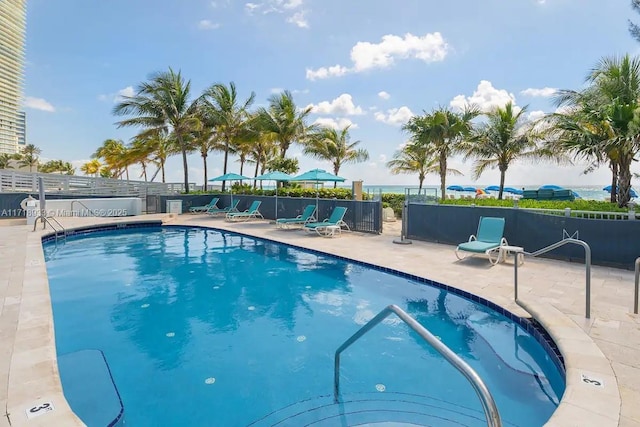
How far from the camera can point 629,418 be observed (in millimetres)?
2307

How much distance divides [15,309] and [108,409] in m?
2.39

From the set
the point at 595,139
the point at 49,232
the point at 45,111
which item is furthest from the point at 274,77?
the point at 45,111

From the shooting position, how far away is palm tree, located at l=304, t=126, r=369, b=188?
23.0 meters

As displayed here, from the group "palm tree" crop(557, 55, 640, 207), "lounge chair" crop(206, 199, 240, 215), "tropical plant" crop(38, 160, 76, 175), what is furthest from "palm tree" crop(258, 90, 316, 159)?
"tropical plant" crop(38, 160, 76, 175)

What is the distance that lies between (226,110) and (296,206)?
31.4ft

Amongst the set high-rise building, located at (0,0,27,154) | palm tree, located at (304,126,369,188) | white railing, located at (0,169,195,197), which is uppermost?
high-rise building, located at (0,0,27,154)

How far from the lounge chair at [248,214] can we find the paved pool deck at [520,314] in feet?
23.6

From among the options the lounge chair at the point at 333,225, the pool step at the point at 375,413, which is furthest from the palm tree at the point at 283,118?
the pool step at the point at 375,413

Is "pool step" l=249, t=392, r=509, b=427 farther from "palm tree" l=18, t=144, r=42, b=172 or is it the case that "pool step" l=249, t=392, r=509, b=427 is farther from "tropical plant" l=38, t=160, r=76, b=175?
"palm tree" l=18, t=144, r=42, b=172

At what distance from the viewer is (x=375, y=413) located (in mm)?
3023

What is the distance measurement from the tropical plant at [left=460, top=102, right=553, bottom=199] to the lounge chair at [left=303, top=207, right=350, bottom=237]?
6823mm

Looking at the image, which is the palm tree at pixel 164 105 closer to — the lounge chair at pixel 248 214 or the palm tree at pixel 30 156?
the lounge chair at pixel 248 214

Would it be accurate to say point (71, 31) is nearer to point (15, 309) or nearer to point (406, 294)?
point (15, 309)

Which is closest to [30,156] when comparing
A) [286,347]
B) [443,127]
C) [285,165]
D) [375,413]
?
[285,165]
